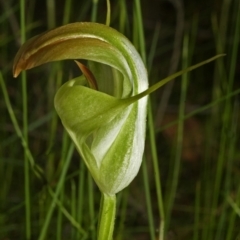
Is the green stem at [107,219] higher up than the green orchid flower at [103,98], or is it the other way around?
the green orchid flower at [103,98]

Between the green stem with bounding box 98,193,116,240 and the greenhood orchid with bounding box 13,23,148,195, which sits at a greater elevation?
the greenhood orchid with bounding box 13,23,148,195

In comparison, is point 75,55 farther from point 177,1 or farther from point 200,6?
point 200,6

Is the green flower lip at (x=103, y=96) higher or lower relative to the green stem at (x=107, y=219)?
higher

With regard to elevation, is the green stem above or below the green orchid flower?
below

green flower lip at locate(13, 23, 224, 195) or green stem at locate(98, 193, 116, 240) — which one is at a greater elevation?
green flower lip at locate(13, 23, 224, 195)

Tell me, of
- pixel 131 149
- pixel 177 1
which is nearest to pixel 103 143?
pixel 131 149
